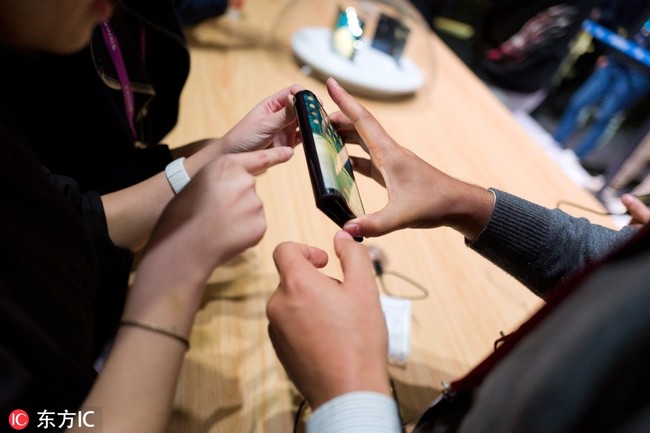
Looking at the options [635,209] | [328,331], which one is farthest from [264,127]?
[635,209]

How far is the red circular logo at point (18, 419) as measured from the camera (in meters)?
0.36

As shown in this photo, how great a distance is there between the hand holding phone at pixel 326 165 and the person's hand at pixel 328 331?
0.07 m

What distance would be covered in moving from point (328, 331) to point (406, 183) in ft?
0.89

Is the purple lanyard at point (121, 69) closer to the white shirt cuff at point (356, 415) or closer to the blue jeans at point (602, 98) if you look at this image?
the white shirt cuff at point (356, 415)

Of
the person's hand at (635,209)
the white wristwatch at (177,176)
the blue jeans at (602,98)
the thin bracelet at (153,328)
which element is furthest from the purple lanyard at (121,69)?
the blue jeans at (602,98)

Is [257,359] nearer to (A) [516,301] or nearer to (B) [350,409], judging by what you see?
(B) [350,409]

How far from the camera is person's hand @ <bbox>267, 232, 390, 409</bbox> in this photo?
1.27ft

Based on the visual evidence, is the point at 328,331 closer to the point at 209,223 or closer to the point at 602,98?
the point at 209,223

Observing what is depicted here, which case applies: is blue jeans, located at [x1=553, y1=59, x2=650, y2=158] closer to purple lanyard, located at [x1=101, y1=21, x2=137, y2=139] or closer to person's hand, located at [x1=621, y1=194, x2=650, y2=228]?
person's hand, located at [x1=621, y1=194, x2=650, y2=228]

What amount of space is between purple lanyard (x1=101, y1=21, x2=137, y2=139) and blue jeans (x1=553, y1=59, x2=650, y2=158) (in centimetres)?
214

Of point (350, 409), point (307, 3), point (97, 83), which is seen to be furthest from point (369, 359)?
point (307, 3)

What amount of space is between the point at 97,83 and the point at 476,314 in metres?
0.75

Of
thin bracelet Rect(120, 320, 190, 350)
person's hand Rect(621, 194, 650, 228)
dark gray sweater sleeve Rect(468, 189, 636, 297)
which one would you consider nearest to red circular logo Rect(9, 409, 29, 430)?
thin bracelet Rect(120, 320, 190, 350)

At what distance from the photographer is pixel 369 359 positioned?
0.40 m
